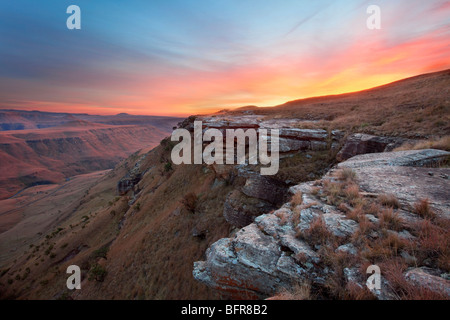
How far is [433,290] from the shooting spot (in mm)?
2438

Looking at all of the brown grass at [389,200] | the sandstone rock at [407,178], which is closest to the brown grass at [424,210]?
the sandstone rock at [407,178]

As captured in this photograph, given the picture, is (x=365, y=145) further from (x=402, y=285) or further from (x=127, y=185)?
(x=127, y=185)

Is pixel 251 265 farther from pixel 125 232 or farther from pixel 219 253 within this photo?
pixel 125 232

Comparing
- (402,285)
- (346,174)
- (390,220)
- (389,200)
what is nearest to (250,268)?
(402,285)

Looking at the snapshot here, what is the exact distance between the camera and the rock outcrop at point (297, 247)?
3.56m

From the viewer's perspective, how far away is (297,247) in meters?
3.95

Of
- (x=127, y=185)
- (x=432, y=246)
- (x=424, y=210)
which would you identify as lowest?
(x=127, y=185)

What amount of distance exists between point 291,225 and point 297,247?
0.87 m

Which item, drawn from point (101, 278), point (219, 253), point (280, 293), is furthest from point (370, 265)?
point (101, 278)

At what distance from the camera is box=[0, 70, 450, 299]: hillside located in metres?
3.54

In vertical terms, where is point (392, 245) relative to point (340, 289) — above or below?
above

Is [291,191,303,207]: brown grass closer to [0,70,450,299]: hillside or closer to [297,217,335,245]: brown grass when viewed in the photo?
[0,70,450,299]: hillside

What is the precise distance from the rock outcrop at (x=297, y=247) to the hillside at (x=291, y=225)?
25 mm
